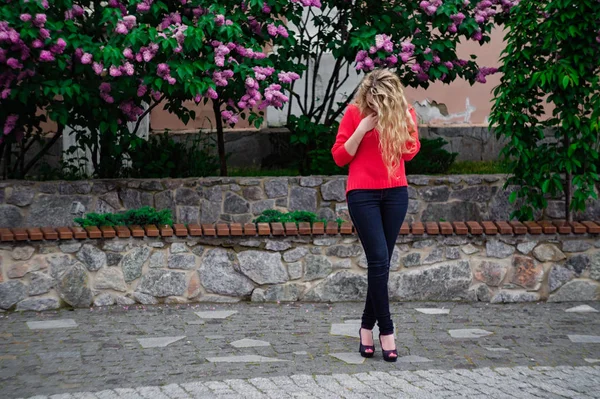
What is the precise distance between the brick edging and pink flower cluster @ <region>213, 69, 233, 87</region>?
129cm

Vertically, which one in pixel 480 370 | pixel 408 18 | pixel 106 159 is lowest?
pixel 480 370

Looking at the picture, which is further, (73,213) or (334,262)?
(73,213)

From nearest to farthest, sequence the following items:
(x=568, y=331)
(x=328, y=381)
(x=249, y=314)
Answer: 1. (x=328, y=381)
2. (x=568, y=331)
3. (x=249, y=314)

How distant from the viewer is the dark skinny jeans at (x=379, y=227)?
17.1ft

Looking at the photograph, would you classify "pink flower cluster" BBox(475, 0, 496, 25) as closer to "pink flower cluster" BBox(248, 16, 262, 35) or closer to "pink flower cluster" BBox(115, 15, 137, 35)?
"pink flower cluster" BBox(248, 16, 262, 35)

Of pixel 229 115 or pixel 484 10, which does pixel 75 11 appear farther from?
pixel 484 10

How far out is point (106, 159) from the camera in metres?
9.24

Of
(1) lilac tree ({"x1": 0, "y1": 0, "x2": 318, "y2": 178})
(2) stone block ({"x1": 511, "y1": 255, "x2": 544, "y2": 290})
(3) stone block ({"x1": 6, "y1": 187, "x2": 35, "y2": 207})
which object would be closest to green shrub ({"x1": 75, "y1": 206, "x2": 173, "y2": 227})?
(1) lilac tree ({"x1": 0, "y1": 0, "x2": 318, "y2": 178})

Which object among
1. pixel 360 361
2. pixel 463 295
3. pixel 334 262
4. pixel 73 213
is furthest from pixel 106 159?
pixel 360 361

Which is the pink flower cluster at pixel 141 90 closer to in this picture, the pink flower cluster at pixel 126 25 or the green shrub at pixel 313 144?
the pink flower cluster at pixel 126 25

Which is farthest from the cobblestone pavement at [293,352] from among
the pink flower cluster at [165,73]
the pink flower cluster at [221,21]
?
the pink flower cluster at [221,21]

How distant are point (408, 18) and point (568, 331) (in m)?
3.98

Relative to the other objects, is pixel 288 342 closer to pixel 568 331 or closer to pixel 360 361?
pixel 360 361

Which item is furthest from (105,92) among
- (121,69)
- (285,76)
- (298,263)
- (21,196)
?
(298,263)
